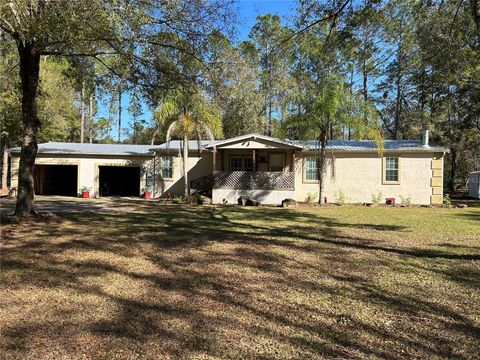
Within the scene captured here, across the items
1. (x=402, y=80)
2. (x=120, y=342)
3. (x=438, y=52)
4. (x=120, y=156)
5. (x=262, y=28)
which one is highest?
(x=262, y=28)

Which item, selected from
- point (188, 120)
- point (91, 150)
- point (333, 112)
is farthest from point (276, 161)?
point (91, 150)

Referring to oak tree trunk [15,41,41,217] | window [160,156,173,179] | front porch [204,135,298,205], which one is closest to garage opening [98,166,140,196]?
window [160,156,173,179]

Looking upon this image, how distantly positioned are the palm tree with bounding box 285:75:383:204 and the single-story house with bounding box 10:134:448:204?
1.25 meters

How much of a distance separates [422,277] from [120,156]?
19.5 meters

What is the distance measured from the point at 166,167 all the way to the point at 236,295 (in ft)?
60.0

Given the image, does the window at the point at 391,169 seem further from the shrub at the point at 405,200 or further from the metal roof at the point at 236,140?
the shrub at the point at 405,200

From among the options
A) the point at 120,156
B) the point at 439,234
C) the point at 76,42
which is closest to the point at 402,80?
the point at 120,156

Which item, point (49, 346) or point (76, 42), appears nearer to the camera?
point (49, 346)

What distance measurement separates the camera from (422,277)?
19.6 feet

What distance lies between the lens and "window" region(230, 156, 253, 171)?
72.0 ft

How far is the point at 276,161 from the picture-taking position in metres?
21.5

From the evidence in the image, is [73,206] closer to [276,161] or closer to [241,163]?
[241,163]

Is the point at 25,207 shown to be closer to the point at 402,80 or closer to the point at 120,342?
the point at 120,342

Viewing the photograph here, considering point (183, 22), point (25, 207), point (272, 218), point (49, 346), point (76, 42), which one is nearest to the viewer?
point (49, 346)
